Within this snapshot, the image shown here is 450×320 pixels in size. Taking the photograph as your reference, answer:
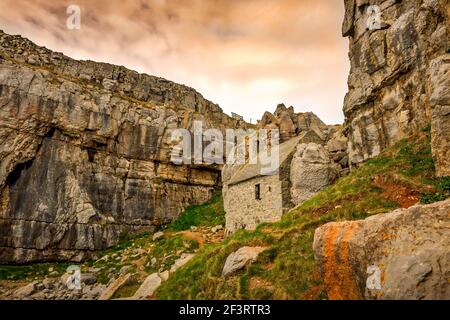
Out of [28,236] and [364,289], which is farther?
[28,236]

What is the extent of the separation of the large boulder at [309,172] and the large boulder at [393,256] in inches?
634

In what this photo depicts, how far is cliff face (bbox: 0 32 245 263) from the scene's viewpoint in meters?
32.9

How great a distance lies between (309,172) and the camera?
2620 cm

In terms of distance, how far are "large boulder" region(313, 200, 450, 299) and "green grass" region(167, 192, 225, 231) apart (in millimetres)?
30320

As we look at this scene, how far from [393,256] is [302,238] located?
732cm

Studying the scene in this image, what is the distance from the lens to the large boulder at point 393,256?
7102 mm

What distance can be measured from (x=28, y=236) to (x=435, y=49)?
123ft

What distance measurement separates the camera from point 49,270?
30625 millimetres

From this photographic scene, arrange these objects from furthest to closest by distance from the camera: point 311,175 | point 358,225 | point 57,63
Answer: point 57,63 → point 311,175 → point 358,225

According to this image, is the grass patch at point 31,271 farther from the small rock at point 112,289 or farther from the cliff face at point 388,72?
the cliff face at point 388,72

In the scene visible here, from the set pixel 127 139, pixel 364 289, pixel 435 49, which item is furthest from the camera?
pixel 127 139

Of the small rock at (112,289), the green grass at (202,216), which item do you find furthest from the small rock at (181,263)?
the green grass at (202,216)
